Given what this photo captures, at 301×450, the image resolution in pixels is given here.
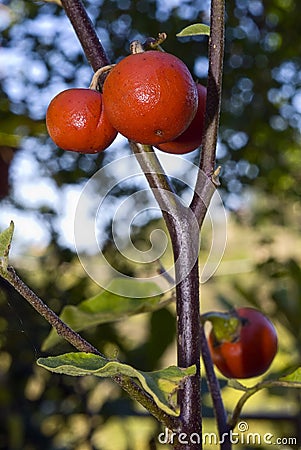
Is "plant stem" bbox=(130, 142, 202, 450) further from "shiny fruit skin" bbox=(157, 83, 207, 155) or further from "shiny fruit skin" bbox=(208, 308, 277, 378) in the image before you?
"shiny fruit skin" bbox=(208, 308, 277, 378)

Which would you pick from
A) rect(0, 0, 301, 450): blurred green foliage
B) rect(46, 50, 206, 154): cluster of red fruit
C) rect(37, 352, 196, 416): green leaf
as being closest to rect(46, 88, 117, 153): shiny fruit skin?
rect(46, 50, 206, 154): cluster of red fruit

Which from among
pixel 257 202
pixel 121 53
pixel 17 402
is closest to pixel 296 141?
pixel 257 202

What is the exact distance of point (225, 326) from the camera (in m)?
0.47

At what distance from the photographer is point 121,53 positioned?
86cm

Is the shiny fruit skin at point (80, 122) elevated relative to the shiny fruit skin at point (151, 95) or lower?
lower

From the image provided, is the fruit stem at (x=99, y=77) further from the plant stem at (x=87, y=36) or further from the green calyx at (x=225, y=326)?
the green calyx at (x=225, y=326)

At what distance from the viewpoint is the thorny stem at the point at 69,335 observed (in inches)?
10.6

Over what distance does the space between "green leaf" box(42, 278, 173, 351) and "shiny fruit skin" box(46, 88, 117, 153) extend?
0.16m

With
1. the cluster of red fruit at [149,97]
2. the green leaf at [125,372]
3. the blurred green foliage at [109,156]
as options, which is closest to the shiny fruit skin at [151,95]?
the cluster of red fruit at [149,97]

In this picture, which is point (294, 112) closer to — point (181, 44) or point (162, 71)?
point (181, 44)

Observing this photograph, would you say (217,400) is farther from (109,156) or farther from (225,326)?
(109,156)

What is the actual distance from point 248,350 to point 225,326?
2 centimetres

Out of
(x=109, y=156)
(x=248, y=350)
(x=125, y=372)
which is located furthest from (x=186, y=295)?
(x=109, y=156)

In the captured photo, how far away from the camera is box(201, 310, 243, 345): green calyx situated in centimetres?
46
